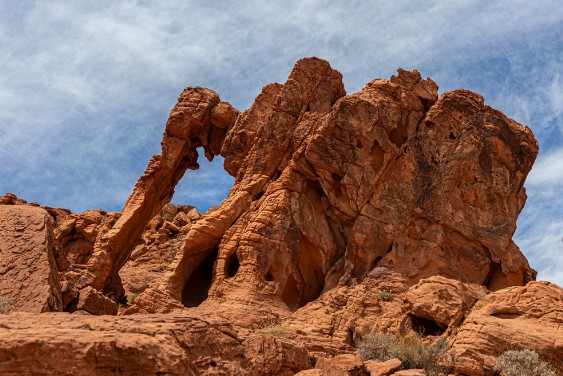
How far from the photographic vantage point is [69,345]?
20.0ft

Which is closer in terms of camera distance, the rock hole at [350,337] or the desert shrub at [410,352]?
the desert shrub at [410,352]

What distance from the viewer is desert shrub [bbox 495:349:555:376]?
14260mm

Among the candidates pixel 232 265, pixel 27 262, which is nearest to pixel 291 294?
pixel 232 265

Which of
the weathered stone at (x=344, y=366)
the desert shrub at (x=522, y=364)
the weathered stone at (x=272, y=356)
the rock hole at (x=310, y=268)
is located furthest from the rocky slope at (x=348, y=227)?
the weathered stone at (x=272, y=356)

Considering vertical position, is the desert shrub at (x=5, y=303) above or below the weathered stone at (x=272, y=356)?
above

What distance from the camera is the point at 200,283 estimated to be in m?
24.1

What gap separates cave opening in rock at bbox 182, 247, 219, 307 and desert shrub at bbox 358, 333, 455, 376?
6618 millimetres

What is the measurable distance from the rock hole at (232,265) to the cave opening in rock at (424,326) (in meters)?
6.60

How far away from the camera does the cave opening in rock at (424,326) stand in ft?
62.8

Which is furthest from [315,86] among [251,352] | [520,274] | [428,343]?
[251,352]

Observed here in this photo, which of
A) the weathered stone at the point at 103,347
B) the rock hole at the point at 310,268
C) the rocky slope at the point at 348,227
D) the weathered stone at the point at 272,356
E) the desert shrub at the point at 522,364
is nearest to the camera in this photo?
the weathered stone at the point at 103,347

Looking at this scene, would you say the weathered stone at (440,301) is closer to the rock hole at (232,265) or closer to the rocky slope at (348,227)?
the rocky slope at (348,227)

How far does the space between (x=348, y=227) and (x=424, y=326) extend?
18.1 feet

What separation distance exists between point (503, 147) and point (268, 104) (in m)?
9.34
